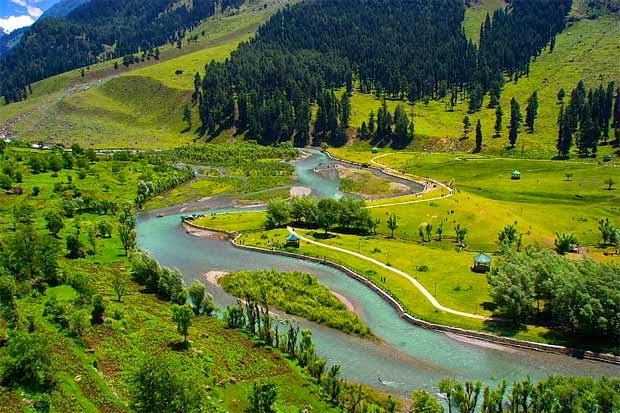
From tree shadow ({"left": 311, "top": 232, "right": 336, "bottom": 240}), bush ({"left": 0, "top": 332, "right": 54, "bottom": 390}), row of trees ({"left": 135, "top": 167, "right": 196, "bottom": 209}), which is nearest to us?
bush ({"left": 0, "top": 332, "right": 54, "bottom": 390})

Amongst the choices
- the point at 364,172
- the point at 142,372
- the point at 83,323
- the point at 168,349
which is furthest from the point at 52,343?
the point at 364,172

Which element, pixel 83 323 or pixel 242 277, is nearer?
pixel 83 323

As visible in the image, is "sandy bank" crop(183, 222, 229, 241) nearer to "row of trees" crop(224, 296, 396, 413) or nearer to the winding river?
the winding river

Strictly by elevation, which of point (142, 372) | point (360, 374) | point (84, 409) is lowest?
point (360, 374)

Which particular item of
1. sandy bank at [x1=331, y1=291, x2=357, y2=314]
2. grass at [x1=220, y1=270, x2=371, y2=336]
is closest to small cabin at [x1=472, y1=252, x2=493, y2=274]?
sandy bank at [x1=331, y1=291, x2=357, y2=314]

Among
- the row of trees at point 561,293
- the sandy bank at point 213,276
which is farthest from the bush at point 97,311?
the row of trees at point 561,293

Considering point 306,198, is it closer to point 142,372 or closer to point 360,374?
point 360,374

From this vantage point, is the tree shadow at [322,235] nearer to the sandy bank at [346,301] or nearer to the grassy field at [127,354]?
the sandy bank at [346,301]

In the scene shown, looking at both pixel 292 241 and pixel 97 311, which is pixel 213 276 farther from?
pixel 97 311
